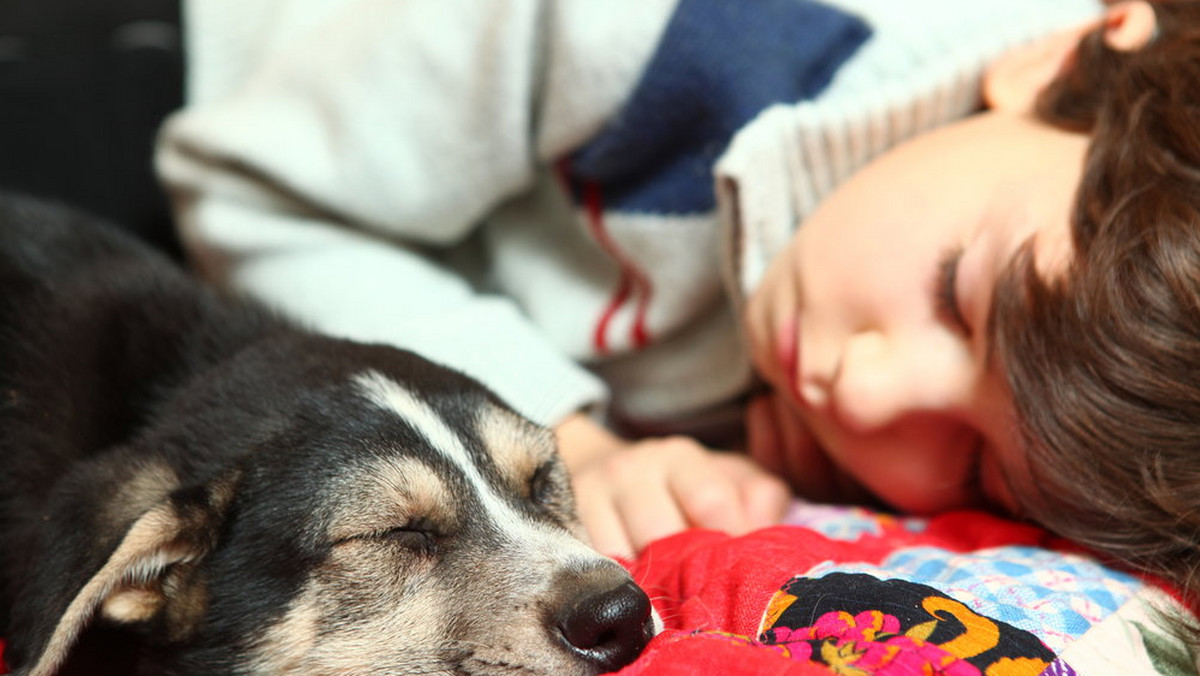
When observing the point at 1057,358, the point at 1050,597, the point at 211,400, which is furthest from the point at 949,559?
the point at 211,400

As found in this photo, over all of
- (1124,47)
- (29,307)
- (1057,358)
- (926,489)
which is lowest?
(926,489)

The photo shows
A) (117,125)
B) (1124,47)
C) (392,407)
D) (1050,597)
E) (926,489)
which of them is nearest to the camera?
(1050,597)

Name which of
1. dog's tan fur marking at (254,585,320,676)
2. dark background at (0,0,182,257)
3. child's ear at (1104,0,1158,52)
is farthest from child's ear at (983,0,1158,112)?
dark background at (0,0,182,257)

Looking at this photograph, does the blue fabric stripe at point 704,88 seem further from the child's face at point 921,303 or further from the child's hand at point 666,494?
the child's hand at point 666,494

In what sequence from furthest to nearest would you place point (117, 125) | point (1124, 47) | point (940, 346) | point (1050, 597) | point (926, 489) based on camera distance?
point (117, 125) → point (1124, 47) → point (926, 489) → point (940, 346) → point (1050, 597)

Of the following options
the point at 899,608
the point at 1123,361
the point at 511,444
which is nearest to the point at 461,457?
the point at 511,444

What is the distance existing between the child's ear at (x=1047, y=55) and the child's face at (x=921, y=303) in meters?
0.10

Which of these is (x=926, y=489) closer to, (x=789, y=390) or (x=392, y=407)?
(x=789, y=390)

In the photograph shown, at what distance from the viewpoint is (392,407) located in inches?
64.4

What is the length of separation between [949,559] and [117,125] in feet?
8.21

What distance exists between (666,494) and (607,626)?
2.59ft

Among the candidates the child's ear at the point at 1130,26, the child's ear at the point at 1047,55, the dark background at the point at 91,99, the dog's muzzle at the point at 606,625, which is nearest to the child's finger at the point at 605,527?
the dog's muzzle at the point at 606,625

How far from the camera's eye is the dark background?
2865 mm

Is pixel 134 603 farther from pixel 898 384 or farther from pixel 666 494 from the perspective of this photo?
pixel 898 384
